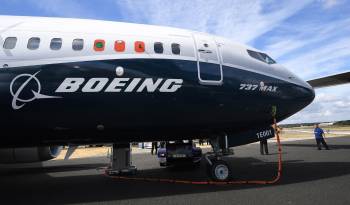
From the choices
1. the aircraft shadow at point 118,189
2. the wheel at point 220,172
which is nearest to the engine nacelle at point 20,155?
the aircraft shadow at point 118,189

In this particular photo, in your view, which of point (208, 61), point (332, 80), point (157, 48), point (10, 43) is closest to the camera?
point (10, 43)

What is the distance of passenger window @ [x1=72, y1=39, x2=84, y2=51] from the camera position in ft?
29.0

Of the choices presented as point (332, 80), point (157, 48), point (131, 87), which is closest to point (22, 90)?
point (131, 87)

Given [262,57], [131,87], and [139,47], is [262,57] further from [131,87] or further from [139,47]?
[131,87]

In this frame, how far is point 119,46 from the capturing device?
9180 millimetres

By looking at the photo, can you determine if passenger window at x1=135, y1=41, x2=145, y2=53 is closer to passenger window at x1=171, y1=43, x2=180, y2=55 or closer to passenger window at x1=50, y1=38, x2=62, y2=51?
passenger window at x1=171, y1=43, x2=180, y2=55

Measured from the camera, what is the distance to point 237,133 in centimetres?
1080

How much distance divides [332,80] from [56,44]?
32386 millimetres

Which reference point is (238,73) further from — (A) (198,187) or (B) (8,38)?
(B) (8,38)

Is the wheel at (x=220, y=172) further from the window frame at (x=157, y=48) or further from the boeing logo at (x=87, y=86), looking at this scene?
the window frame at (x=157, y=48)

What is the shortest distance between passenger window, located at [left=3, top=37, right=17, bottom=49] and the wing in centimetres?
3045

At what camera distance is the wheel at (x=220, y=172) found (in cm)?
1004

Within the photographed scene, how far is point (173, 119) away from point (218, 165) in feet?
6.72

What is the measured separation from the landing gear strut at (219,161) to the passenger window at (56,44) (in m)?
5.56
